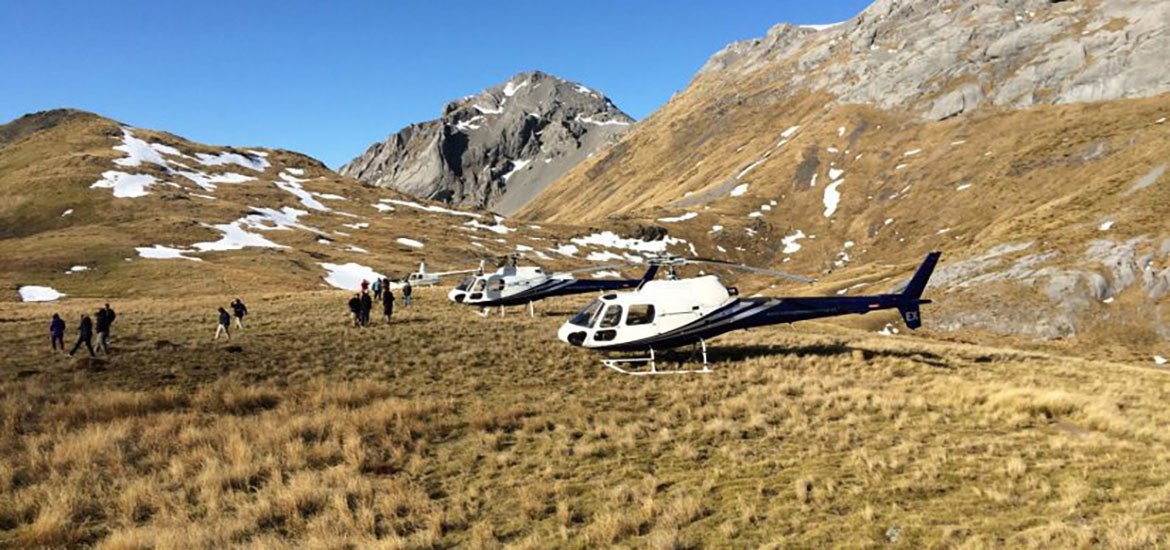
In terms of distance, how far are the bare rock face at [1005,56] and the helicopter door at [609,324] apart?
4967 inches

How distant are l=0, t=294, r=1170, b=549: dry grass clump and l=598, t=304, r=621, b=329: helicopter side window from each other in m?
1.70

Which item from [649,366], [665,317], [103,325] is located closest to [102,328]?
[103,325]

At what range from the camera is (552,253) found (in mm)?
112562

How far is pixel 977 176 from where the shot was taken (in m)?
109

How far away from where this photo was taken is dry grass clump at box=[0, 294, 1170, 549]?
8625mm

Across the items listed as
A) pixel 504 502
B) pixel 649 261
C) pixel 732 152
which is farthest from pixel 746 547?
pixel 732 152

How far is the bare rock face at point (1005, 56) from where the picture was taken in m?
111

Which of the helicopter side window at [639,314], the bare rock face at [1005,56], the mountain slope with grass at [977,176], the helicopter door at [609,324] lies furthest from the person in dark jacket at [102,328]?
the bare rock face at [1005,56]

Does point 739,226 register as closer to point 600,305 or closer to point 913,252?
point 913,252

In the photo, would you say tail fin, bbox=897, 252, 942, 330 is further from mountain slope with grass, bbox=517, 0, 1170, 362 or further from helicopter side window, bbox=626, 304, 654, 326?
mountain slope with grass, bbox=517, 0, 1170, 362

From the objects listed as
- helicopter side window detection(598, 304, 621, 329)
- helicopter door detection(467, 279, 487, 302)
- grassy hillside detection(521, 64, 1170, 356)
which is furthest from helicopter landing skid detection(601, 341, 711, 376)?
grassy hillside detection(521, 64, 1170, 356)

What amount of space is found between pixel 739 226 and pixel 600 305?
Answer: 109998mm

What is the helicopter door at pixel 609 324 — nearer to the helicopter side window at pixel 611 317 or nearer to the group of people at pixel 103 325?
the helicopter side window at pixel 611 317

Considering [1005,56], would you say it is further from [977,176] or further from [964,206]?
[964,206]
